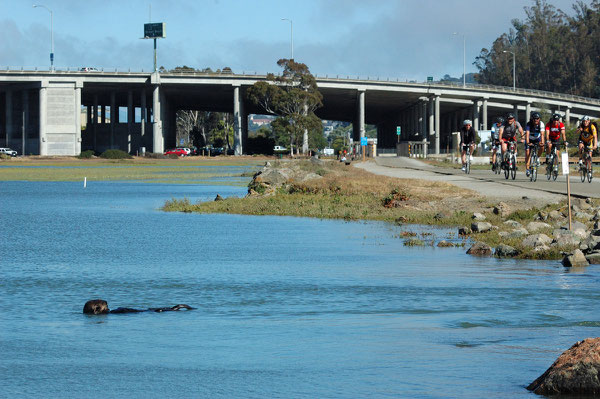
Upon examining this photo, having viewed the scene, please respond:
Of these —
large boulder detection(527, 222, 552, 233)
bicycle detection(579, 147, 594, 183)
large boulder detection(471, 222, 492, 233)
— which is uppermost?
bicycle detection(579, 147, 594, 183)

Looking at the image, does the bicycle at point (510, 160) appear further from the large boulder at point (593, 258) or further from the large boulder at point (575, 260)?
the large boulder at point (575, 260)

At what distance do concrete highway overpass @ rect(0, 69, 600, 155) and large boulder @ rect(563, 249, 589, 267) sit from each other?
400ft

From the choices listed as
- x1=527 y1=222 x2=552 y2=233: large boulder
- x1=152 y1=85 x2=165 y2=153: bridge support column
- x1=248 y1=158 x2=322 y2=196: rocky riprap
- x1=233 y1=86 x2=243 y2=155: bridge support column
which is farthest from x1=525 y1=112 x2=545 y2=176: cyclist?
x1=233 y1=86 x2=243 y2=155: bridge support column

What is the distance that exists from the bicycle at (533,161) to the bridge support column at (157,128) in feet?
350

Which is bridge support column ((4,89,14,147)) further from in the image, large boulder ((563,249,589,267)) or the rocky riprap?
large boulder ((563,249,589,267))

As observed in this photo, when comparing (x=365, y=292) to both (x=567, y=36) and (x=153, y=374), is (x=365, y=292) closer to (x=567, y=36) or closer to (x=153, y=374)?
(x=153, y=374)

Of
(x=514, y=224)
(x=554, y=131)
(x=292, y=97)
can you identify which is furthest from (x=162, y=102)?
(x=514, y=224)

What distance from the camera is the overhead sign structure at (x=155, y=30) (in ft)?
488

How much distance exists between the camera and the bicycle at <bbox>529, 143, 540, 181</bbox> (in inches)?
1455

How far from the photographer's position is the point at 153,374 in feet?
35.1

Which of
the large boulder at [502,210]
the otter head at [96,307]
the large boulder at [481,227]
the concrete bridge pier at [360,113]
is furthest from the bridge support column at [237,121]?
the otter head at [96,307]

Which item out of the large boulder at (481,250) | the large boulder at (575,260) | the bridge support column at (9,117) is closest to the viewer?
the large boulder at (575,260)

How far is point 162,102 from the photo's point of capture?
148m

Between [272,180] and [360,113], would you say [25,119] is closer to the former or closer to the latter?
[360,113]
